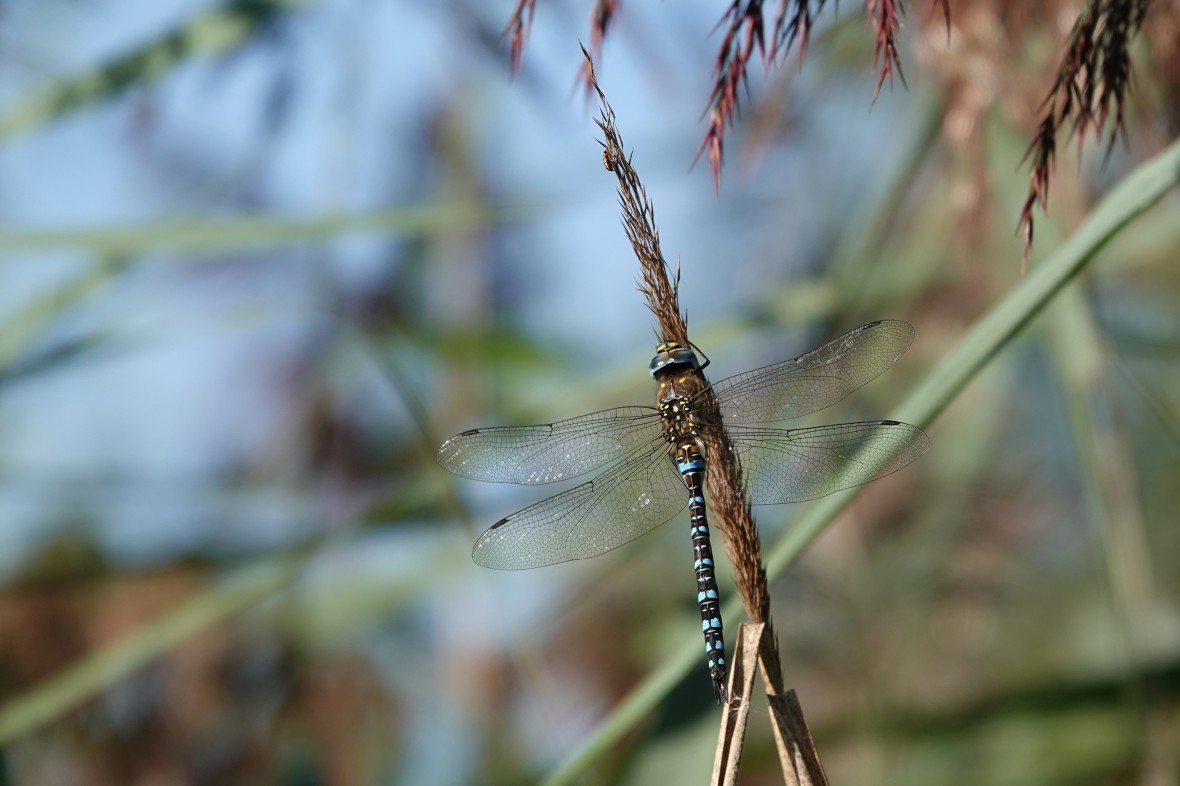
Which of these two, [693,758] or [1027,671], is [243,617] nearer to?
[693,758]

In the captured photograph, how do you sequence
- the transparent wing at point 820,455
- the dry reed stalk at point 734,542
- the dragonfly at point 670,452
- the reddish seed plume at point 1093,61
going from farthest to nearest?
the dragonfly at point 670,452, the transparent wing at point 820,455, the reddish seed plume at point 1093,61, the dry reed stalk at point 734,542

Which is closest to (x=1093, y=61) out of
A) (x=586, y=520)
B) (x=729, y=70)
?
(x=729, y=70)

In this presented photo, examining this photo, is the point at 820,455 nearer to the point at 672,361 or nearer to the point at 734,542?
the point at 672,361

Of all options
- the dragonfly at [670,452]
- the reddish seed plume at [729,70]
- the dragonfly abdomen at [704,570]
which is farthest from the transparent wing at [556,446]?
the reddish seed plume at [729,70]

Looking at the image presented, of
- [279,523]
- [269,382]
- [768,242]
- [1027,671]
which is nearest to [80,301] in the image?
[279,523]

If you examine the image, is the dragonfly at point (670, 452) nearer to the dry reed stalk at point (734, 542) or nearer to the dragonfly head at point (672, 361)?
the dragonfly head at point (672, 361)

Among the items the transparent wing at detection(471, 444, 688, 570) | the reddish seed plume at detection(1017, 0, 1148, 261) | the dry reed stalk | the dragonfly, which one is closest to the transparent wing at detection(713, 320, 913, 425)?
the dragonfly

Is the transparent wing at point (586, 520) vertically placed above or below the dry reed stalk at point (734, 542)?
above
